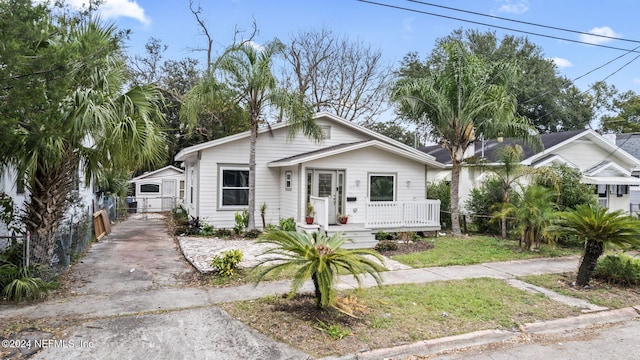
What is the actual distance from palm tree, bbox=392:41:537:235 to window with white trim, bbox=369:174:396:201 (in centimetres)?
226

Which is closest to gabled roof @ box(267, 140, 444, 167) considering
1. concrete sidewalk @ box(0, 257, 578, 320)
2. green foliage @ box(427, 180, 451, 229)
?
green foliage @ box(427, 180, 451, 229)

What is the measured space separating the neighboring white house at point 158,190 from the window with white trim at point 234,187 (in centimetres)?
1057

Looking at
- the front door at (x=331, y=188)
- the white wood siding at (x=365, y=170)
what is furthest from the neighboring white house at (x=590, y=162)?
the front door at (x=331, y=188)

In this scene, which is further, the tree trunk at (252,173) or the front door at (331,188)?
the front door at (331,188)

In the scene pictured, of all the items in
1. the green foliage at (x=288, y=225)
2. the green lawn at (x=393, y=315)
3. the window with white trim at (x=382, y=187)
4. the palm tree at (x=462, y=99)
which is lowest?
the green lawn at (x=393, y=315)

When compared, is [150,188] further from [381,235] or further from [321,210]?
[381,235]

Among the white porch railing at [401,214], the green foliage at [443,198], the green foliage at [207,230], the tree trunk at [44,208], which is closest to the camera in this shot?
the tree trunk at [44,208]

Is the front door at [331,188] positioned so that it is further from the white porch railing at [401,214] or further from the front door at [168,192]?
the front door at [168,192]

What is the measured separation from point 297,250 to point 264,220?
9205 mm

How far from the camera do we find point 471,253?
10.7 m

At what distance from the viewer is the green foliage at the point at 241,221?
13.5 m

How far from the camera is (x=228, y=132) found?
25.7 metres

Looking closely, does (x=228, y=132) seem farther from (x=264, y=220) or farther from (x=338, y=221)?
(x=338, y=221)

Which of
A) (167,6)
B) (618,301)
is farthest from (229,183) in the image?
(618,301)
